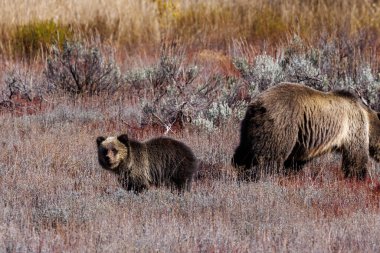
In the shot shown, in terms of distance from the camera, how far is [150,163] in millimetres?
8141

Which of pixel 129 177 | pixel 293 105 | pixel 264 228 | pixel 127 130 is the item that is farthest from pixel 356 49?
pixel 264 228

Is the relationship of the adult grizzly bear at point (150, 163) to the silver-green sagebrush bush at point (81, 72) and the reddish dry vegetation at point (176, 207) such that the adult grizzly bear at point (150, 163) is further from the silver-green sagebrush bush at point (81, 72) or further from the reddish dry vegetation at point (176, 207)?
the silver-green sagebrush bush at point (81, 72)

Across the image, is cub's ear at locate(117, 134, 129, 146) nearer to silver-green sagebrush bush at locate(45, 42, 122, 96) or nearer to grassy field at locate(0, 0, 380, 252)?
grassy field at locate(0, 0, 380, 252)

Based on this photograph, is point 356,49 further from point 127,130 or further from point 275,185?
point 275,185

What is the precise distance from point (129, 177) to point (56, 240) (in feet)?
6.46

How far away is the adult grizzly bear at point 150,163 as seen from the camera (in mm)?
7945

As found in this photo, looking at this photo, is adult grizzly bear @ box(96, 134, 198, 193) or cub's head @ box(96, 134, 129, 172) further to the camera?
adult grizzly bear @ box(96, 134, 198, 193)

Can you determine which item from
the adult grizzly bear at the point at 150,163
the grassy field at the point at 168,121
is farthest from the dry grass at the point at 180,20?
the adult grizzly bear at the point at 150,163

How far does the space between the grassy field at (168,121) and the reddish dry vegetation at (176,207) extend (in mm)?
21

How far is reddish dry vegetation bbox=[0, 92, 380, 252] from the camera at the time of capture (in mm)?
6156

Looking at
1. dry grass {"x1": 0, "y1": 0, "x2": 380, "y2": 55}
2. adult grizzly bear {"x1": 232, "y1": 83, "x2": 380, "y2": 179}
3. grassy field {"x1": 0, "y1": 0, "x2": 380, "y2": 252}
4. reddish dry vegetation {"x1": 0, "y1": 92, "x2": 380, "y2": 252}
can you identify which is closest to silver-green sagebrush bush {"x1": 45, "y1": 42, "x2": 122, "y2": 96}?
grassy field {"x1": 0, "y1": 0, "x2": 380, "y2": 252}

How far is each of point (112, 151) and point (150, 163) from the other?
0.51 m

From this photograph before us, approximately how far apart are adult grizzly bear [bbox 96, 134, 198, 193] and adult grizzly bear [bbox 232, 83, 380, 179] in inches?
24.8

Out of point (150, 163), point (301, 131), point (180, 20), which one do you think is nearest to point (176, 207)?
point (150, 163)
